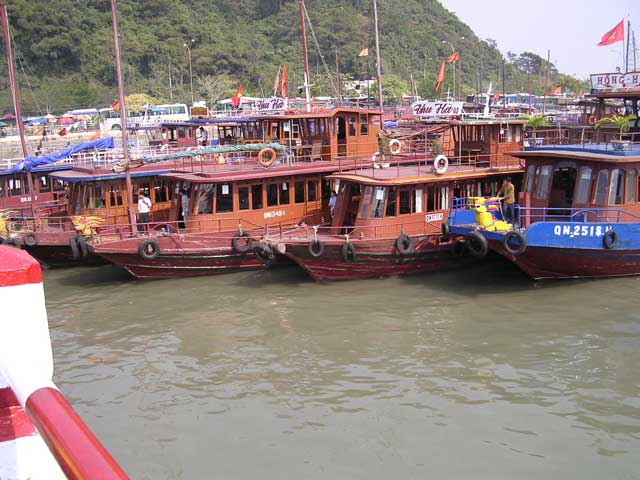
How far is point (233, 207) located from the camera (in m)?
16.8

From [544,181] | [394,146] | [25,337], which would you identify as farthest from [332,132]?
[25,337]

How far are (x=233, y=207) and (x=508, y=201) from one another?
6.83m

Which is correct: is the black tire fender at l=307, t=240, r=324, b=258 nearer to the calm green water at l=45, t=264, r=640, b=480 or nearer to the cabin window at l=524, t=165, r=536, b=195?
the calm green water at l=45, t=264, r=640, b=480

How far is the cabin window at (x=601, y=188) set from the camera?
14.2 metres

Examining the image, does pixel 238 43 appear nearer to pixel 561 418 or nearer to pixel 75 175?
pixel 75 175

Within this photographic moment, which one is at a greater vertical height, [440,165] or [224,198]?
[440,165]

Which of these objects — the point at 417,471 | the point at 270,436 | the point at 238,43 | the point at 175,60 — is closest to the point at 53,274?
the point at 270,436

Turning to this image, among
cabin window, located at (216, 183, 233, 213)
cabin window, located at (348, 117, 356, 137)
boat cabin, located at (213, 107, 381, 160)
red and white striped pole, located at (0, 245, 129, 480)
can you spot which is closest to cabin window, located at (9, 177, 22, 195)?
boat cabin, located at (213, 107, 381, 160)

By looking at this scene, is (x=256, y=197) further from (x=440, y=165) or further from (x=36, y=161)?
(x=36, y=161)

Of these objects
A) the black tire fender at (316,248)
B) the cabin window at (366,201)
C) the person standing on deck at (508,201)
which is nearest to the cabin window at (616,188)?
the person standing on deck at (508,201)

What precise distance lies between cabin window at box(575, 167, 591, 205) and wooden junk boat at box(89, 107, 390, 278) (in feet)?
20.3

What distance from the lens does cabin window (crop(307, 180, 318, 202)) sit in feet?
59.1

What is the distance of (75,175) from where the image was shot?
18.5m

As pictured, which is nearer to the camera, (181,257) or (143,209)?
(181,257)
